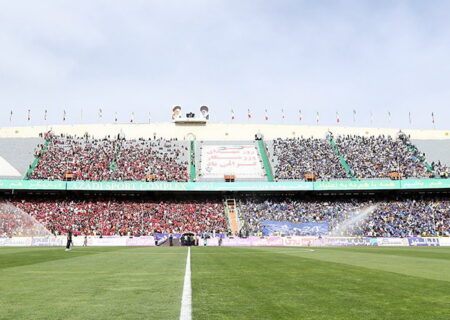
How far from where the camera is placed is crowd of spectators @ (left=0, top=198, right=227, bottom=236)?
5544 cm

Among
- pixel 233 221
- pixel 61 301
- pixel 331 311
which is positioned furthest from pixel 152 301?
pixel 233 221

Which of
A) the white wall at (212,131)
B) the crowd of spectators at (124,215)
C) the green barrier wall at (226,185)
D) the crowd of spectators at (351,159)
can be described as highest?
the white wall at (212,131)

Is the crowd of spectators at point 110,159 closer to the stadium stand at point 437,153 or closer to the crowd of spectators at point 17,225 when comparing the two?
the crowd of spectators at point 17,225

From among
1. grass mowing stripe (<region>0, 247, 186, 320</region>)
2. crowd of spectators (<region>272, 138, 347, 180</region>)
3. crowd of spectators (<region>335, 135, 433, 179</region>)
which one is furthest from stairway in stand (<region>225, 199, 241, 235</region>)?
grass mowing stripe (<region>0, 247, 186, 320</region>)

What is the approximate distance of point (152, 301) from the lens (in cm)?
834

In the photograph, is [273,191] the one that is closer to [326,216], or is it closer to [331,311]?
[326,216]

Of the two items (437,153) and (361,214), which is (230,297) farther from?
(437,153)

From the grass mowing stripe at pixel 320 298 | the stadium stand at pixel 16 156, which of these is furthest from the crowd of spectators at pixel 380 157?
the grass mowing stripe at pixel 320 298

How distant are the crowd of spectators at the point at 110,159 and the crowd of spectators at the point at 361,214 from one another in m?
13.5

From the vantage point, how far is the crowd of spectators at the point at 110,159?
213 feet

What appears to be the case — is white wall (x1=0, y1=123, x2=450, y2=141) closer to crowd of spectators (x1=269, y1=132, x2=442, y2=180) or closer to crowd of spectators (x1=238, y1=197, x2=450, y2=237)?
crowd of spectators (x1=269, y1=132, x2=442, y2=180)

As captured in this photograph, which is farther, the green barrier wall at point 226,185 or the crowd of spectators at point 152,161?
the crowd of spectators at point 152,161

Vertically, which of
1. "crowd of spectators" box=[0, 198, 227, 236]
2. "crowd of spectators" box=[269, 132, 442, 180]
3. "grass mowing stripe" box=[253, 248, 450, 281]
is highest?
"crowd of spectators" box=[269, 132, 442, 180]

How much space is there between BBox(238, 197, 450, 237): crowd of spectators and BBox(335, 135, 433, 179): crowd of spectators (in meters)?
4.52
